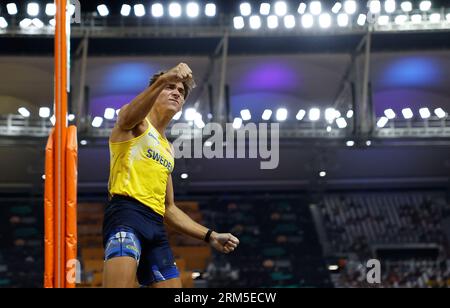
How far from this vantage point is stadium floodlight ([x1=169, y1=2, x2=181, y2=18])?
27.3 meters

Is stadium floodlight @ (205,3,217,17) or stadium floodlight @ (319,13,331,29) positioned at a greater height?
stadium floodlight @ (205,3,217,17)

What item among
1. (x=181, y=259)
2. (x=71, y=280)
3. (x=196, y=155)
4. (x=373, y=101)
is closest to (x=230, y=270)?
(x=181, y=259)

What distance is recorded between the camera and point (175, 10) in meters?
27.4

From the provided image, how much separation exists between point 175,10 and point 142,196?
23.2 metres

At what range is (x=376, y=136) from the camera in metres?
27.4

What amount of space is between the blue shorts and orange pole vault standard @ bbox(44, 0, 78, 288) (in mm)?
1108

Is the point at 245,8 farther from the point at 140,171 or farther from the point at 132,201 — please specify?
the point at 132,201

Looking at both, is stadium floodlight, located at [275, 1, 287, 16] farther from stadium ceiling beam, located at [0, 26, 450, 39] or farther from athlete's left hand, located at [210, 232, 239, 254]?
athlete's left hand, located at [210, 232, 239, 254]

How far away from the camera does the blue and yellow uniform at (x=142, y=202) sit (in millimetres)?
4746

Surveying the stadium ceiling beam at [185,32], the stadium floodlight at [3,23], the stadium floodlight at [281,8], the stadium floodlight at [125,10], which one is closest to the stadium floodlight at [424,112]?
the stadium ceiling beam at [185,32]

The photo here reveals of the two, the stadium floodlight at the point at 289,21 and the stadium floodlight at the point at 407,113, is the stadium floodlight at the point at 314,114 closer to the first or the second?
the stadium floodlight at the point at 407,113

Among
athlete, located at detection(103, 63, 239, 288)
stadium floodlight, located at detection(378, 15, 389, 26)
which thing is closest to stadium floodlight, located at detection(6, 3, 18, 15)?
stadium floodlight, located at detection(378, 15, 389, 26)

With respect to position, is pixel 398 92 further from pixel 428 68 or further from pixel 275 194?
pixel 275 194
